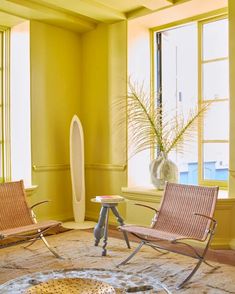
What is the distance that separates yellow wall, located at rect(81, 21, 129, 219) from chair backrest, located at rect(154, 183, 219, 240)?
61.3 inches

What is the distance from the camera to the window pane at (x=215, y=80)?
4.87 m

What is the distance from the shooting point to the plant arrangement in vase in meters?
4.81

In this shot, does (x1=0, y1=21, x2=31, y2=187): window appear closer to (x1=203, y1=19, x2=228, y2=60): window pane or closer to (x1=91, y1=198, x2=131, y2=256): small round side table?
(x1=91, y1=198, x2=131, y2=256): small round side table

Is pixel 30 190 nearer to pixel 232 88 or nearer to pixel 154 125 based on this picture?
pixel 154 125

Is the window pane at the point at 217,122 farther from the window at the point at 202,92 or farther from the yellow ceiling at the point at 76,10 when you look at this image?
the yellow ceiling at the point at 76,10

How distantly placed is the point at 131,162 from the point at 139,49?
1764 millimetres

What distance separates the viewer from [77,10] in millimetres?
5055

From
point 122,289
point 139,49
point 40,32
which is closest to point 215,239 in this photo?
point 122,289

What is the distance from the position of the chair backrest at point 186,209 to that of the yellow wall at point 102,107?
156 centimetres

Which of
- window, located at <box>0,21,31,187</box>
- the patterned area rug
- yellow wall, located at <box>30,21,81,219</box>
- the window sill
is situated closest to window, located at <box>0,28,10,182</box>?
window, located at <box>0,21,31,187</box>

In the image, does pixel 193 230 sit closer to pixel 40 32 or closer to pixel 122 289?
pixel 122 289

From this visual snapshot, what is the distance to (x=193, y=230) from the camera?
3.59 m

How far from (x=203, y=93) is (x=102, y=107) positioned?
1594 mm

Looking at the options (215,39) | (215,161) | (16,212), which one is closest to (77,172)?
(16,212)
